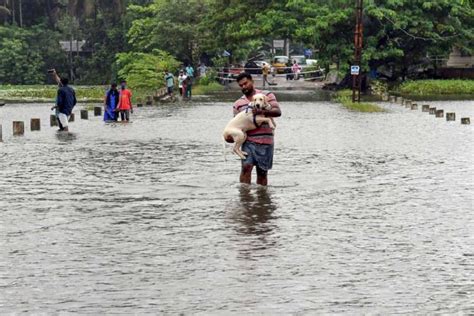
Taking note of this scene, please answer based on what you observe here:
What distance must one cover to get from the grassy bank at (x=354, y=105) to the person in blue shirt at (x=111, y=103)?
34.8ft

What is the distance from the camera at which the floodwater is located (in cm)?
841

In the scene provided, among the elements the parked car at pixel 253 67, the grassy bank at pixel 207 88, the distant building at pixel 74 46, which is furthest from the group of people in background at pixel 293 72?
the distant building at pixel 74 46

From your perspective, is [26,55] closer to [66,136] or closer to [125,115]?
[125,115]

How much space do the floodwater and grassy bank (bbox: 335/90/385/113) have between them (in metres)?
16.3

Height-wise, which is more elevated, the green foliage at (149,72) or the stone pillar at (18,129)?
the green foliage at (149,72)

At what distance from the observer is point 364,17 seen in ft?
190

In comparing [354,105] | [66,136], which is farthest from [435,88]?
[66,136]

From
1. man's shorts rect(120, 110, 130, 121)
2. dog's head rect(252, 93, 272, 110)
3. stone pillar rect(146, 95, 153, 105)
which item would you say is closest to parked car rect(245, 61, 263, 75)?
stone pillar rect(146, 95, 153, 105)

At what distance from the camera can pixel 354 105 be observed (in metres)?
42.6

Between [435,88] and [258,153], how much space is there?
4528 centimetres

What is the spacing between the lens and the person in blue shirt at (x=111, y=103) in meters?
32.2

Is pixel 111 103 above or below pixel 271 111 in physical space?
below

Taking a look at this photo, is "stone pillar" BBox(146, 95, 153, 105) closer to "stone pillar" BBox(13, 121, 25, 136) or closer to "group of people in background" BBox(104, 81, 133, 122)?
"group of people in background" BBox(104, 81, 133, 122)

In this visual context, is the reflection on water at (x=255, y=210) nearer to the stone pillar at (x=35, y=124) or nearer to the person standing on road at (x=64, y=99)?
the person standing on road at (x=64, y=99)
